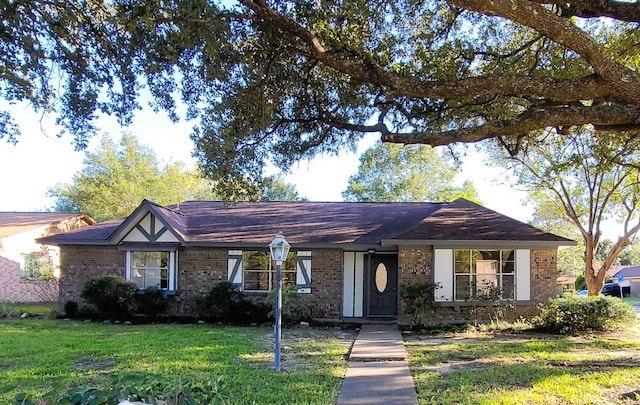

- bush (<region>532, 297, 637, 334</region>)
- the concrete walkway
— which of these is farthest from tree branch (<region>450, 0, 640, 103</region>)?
bush (<region>532, 297, 637, 334</region>)

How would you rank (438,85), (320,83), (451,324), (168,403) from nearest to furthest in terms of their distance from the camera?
(168,403), (438,85), (320,83), (451,324)

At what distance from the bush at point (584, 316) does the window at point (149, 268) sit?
11158 millimetres

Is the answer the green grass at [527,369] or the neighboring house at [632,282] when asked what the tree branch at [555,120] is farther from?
the neighboring house at [632,282]

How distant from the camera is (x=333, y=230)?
56.7 ft

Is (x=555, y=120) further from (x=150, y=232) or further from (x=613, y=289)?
(x=613, y=289)

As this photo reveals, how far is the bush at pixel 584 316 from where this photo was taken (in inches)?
522

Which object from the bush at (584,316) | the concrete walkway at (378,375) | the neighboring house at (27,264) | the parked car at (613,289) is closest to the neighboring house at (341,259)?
the bush at (584,316)

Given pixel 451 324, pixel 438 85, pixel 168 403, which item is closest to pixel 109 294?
pixel 451 324

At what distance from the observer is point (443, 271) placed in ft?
50.0

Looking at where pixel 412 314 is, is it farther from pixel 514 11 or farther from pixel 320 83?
pixel 514 11

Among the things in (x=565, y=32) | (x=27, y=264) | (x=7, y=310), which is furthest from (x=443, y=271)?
(x=27, y=264)

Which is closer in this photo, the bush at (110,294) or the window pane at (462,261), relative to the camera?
the window pane at (462,261)

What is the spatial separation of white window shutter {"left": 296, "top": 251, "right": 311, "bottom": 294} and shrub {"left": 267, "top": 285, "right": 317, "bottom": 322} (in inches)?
10.2

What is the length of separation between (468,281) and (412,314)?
6.45 feet
